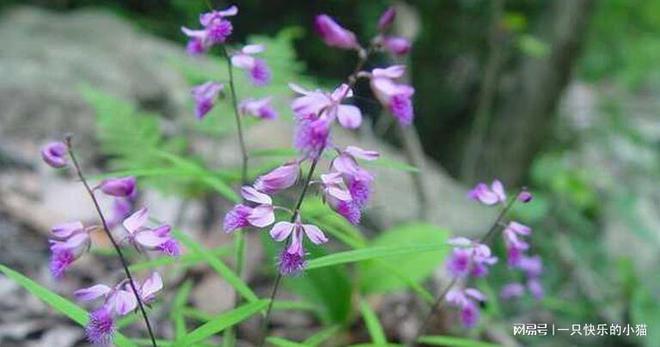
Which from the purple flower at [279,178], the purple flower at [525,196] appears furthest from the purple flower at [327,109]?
the purple flower at [525,196]

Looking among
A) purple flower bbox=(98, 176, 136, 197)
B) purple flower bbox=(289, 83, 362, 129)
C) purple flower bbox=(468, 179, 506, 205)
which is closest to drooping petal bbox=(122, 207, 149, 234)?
purple flower bbox=(98, 176, 136, 197)

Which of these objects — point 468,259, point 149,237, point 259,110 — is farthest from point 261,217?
point 468,259

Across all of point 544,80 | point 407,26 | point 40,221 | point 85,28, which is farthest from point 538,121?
point 40,221

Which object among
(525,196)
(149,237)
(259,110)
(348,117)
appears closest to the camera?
(348,117)

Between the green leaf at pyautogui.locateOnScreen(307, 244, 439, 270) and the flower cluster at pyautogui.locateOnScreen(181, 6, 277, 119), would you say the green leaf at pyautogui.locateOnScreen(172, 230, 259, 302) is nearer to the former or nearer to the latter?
the green leaf at pyautogui.locateOnScreen(307, 244, 439, 270)

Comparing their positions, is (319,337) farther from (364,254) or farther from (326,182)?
(326,182)

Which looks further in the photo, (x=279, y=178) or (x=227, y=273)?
(x=227, y=273)

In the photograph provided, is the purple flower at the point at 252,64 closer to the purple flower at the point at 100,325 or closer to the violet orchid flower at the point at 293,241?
the violet orchid flower at the point at 293,241
